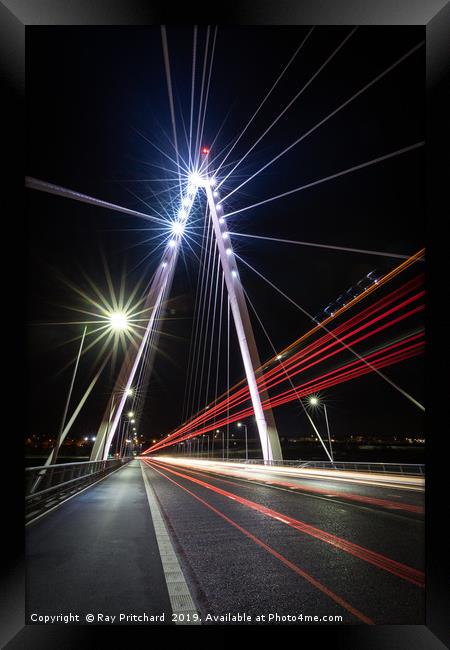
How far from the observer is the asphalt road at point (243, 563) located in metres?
4.05

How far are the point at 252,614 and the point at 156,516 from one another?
592cm

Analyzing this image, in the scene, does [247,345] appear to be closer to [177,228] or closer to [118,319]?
[118,319]

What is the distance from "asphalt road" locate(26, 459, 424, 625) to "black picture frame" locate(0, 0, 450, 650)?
0.28 meters

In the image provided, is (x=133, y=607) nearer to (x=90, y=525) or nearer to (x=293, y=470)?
(x=90, y=525)

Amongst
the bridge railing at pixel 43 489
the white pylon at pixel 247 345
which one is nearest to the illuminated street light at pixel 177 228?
the white pylon at pixel 247 345

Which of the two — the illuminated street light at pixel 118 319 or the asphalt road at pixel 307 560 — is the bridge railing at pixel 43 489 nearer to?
the asphalt road at pixel 307 560

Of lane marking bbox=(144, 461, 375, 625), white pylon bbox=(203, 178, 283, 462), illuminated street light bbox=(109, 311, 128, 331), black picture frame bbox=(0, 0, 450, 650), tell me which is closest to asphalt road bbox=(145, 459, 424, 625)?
lane marking bbox=(144, 461, 375, 625)

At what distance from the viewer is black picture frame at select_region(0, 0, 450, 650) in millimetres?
3900
